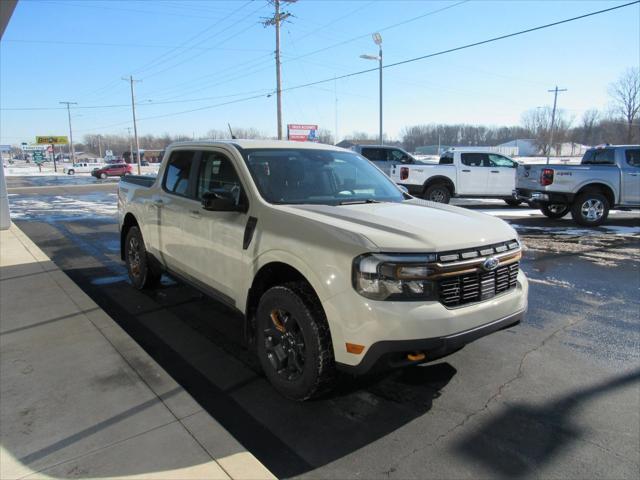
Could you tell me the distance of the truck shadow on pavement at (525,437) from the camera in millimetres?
2689

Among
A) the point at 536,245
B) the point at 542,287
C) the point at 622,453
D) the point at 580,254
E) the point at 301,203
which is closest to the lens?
the point at 622,453

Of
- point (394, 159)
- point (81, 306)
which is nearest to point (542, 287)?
point (81, 306)

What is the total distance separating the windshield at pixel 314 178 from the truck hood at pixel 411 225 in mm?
299

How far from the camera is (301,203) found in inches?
146

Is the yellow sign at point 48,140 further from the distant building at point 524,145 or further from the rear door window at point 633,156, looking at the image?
the distant building at point 524,145

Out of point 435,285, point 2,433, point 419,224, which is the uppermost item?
point 419,224

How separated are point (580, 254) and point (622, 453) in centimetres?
658

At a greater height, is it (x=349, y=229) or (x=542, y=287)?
(x=349, y=229)

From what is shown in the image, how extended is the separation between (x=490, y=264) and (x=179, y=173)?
3.41 m

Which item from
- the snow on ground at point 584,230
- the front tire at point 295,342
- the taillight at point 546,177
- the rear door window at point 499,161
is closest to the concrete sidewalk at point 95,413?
the front tire at point 295,342

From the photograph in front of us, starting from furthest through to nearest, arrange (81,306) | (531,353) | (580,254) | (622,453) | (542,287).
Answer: (580,254), (542,287), (81,306), (531,353), (622,453)

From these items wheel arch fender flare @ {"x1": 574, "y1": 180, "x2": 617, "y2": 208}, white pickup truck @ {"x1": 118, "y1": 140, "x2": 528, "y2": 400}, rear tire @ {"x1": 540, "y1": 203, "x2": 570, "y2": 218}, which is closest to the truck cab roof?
white pickup truck @ {"x1": 118, "y1": 140, "x2": 528, "y2": 400}

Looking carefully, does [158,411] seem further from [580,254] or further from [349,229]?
[580,254]

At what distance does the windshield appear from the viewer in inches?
151
